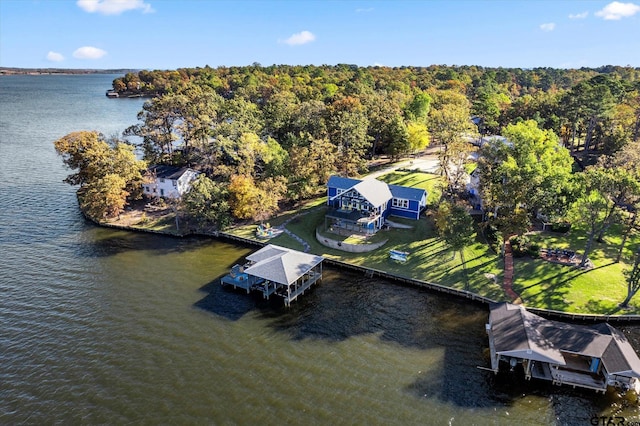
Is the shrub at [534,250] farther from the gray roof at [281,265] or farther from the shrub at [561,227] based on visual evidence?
the gray roof at [281,265]

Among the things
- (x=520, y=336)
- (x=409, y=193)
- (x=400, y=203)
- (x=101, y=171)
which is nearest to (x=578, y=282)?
(x=520, y=336)

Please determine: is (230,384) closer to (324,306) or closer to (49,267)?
(324,306)

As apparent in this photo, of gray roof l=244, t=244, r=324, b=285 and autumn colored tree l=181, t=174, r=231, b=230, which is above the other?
autumn colored tree l=181, t=174, r=231, b=230

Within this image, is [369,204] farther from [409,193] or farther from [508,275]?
[508,275]

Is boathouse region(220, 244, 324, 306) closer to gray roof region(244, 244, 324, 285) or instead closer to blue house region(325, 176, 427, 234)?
gray roof region(244, 244, 324, 285)

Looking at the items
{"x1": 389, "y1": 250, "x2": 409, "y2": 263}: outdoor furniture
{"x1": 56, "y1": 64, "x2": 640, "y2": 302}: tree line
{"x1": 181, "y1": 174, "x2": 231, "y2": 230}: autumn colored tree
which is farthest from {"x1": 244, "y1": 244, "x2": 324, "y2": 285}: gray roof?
{"x1": 56, "y1": 64, "x2": 640, "y2": 302}: tree line

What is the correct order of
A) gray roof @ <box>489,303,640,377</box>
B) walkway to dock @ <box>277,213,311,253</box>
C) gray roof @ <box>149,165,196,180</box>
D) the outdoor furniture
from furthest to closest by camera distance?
1. gray roof @ <box>149,165,196,180</box>
2. walkway to dock @ <box>277,213,311,253</box>
3. the outdoor furniture
4. gray roof @ <box>489,303,640,377</box>
